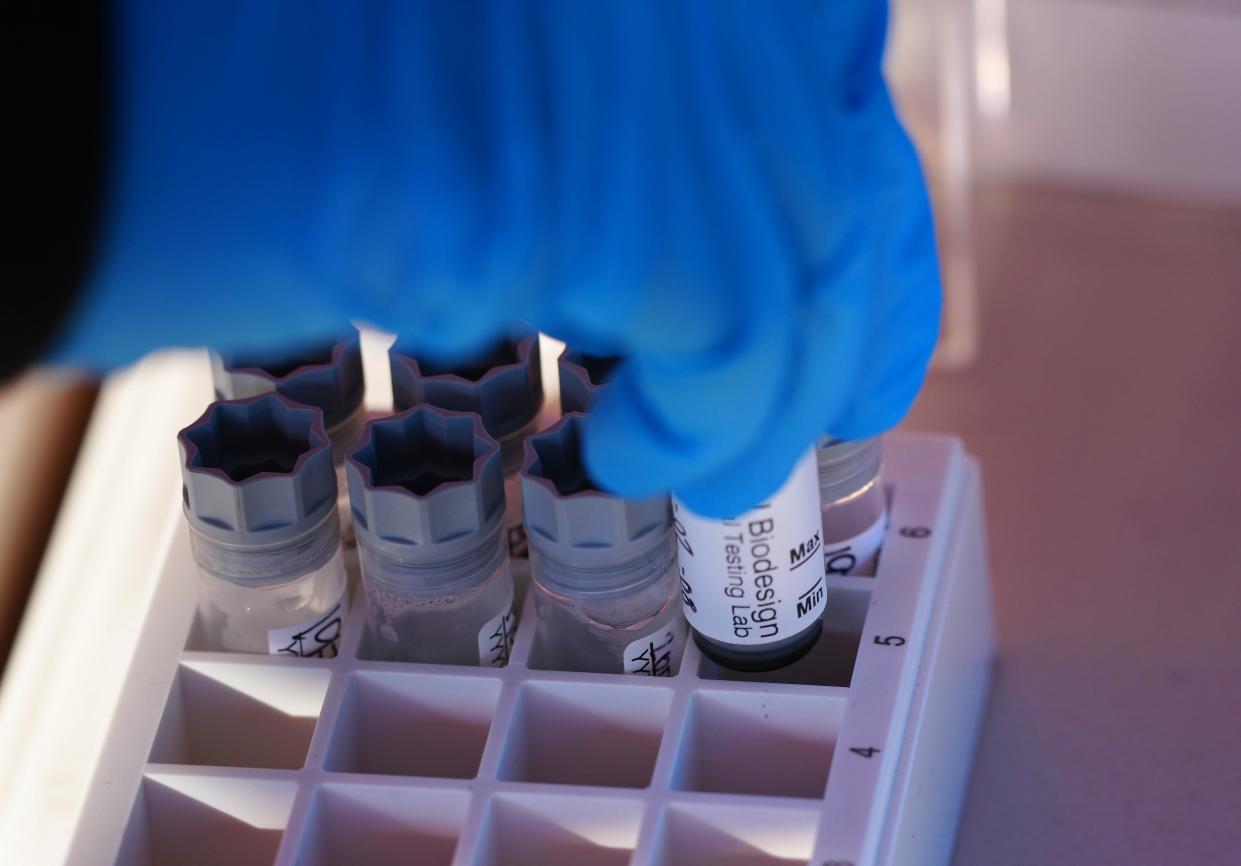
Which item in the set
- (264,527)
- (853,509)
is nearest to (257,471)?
(264,527)

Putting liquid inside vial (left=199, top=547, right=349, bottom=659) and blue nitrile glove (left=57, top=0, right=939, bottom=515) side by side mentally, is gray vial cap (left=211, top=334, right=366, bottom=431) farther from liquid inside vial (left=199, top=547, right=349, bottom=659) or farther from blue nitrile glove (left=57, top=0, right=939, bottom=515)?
blue nitrile glove (left=57, top=0, right=939, bottom=515)

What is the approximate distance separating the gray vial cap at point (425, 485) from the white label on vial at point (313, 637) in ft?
0.19

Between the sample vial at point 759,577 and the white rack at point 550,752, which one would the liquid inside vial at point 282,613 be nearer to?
the white rack at point 550,752

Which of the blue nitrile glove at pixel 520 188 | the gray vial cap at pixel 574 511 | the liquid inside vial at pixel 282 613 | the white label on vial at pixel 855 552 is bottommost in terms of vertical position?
the white label on vial at pixel 855 552

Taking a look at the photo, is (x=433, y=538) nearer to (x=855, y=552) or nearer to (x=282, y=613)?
(x=282, y=613)

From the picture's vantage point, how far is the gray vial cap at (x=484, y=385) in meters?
0.78

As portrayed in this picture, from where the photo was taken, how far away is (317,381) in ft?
2.63

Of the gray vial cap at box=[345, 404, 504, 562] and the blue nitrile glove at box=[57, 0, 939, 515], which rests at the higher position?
the blue nitrile glove at box=[57, 0, 939, 515]

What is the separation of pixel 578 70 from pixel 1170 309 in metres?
0.61

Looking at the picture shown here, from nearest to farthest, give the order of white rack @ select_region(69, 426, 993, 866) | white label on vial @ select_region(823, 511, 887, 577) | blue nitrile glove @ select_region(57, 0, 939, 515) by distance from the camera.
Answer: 1. blue nitrile glove @ select_region(57, 0, 939, 515)
2. white rack @ select_region(69, 426, 993, 866)
3. white label on vial @ select_region(823, 511, 887, 577)

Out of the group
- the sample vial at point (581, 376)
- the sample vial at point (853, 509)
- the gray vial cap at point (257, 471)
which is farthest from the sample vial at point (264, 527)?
the sample vial at point (853, 509)

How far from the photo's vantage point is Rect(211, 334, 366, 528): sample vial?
Answer: 80 cm

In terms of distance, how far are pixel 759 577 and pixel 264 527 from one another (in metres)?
0.20

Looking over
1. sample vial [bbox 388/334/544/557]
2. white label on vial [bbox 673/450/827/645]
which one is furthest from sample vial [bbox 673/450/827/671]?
sample vial [bbox 388/334/544/557]
